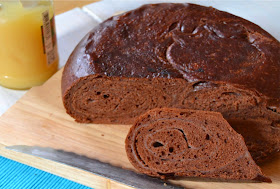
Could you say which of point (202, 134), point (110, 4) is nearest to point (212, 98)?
point (202, 134)

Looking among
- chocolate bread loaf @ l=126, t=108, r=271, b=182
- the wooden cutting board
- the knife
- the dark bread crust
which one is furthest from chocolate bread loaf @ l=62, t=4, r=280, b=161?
the knife

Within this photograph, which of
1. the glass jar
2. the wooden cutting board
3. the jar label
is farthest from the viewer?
the jar label

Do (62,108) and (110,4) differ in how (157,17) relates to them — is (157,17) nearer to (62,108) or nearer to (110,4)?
(62,108)

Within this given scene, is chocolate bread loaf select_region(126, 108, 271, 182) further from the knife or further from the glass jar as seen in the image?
the glass jar

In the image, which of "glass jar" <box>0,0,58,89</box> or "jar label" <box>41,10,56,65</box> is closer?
"glass jar" <box>0,0,58,89</box>

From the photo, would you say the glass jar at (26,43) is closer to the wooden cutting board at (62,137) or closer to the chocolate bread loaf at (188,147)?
the wooden cutting board at (62,137)

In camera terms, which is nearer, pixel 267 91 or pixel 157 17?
pixel 267 91

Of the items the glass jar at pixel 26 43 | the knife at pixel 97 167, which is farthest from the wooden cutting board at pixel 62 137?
the glass jar at pixel 26 43
